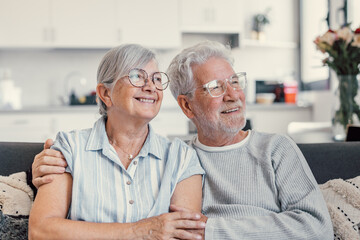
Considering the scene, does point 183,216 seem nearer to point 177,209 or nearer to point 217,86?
point 177,209

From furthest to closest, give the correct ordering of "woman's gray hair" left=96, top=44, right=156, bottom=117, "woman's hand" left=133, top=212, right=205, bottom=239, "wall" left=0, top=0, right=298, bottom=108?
"wall" left=0, top=0, right=298, bottom=108 → "woman's gray hair" left=96, top=44, right=156, bottom=117 → "woman's hand" left=133, top=212, right=205, bottom=239

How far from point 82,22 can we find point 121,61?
126 inches

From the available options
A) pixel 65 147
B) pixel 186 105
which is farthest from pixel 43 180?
pixel 186 105

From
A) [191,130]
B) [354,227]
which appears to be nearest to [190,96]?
[354,227]

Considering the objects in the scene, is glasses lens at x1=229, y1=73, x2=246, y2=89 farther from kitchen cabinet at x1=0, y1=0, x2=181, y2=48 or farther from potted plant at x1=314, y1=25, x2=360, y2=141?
kitchen cabinet at x1=0, y1=0, x2=181, y2=48

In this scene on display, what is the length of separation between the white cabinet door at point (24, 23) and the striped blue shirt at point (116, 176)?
321cm

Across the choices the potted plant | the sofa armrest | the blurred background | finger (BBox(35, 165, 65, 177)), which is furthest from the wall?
finger (BBox(35, 165, 65, 177))

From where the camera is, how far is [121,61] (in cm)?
152

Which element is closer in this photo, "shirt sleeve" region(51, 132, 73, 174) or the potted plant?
"shirt sleeve" region(51, 132, 73, 174)

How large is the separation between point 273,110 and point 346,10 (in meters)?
1.26

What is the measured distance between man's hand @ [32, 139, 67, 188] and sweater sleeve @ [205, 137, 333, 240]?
21.0 inches

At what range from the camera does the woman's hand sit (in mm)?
1374

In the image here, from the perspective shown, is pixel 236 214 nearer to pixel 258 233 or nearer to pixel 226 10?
pixel 258 233

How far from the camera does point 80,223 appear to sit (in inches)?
53.7
